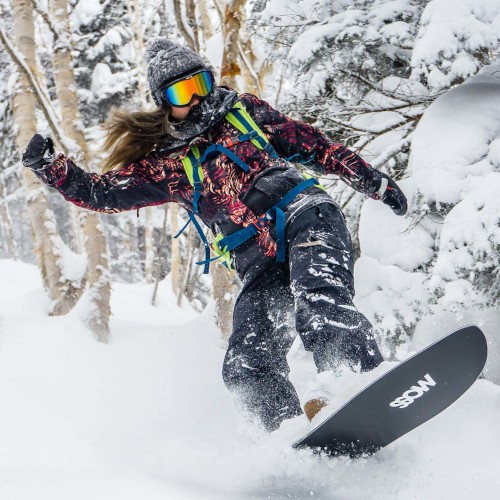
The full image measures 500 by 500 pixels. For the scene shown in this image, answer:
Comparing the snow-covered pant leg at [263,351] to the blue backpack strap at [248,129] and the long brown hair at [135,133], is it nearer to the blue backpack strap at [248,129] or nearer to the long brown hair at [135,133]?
the blue backpack strap at [248,129]

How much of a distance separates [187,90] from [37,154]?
84 centimetres

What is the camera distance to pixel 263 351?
2900 mm

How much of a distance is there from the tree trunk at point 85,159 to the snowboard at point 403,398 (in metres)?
3.52

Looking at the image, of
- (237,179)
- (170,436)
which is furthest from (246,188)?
(170,436)

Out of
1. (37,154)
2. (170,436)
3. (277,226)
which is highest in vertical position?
(37,154)

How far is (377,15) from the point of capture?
448 centimetres

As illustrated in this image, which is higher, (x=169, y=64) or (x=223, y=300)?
(x=169, y=64)

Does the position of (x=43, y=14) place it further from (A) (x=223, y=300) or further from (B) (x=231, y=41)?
(A) (x=223, y=300)

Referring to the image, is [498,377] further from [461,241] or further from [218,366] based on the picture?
[218,366]

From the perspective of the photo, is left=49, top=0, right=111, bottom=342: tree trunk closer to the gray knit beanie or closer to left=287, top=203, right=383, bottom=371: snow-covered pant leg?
the gray knit beanie

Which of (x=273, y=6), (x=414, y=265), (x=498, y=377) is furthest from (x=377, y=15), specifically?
(x=498, y=377)

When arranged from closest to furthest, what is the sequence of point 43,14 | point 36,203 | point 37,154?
1. point 37,154
2. point 43,14
3. point 36,203

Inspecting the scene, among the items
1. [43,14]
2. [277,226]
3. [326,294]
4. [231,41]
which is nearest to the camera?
[326,294]

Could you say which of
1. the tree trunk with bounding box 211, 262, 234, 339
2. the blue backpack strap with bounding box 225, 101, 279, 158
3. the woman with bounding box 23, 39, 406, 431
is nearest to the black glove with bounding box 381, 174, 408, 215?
the woman with bounding box 23, 39, 406, 431
